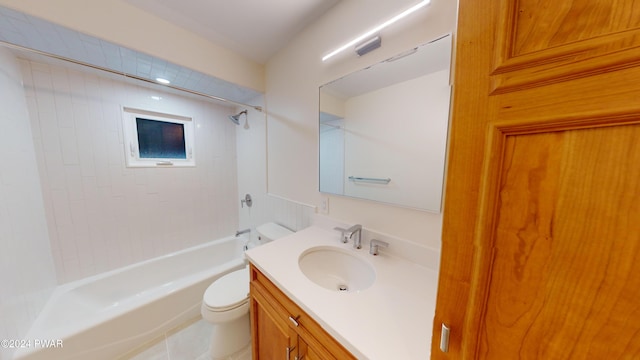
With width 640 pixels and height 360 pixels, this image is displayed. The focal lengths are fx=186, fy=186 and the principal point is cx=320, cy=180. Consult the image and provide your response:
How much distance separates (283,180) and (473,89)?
1.58 metres

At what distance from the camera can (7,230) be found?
43.1 inches

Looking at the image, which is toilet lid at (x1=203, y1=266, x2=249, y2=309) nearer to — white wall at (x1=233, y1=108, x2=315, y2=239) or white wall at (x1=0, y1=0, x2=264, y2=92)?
white wall at (x1=233, y1=108, x2=315, y2=239)

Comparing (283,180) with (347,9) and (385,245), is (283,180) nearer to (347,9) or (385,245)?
(385,245)

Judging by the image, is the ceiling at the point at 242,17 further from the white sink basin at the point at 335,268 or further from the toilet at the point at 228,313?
the toilet at the point at 228,313

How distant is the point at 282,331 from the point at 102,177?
215 cm

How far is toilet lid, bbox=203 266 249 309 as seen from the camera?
49.5 inches

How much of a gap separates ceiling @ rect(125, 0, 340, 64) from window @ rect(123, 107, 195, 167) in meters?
1.03

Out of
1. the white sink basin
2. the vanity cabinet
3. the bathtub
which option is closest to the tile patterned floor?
the bathtub

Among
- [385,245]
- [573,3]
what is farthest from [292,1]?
[385,245]

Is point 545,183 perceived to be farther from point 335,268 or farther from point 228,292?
point 228,292

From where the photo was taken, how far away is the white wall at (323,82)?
92 centimetres

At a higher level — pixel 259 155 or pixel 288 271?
pixel 259 155

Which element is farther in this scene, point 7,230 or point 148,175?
point 148,175

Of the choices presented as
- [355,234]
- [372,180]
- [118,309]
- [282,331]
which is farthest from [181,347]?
[372,180]
